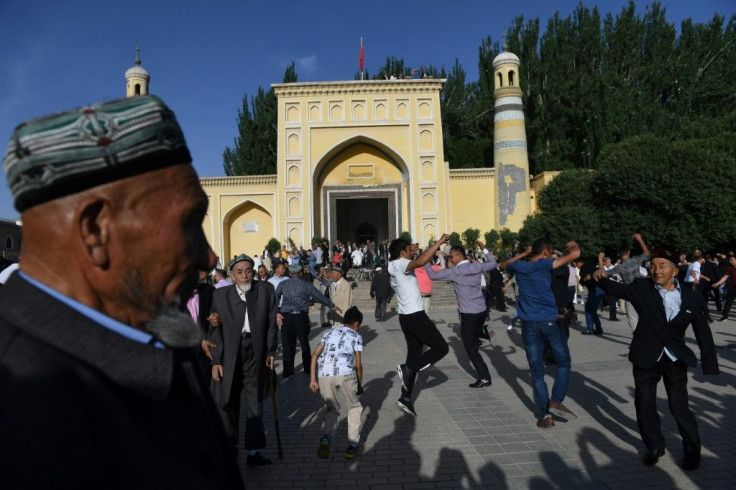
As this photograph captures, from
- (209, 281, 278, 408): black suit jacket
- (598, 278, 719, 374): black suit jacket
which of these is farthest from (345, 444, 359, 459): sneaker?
(598, 278, 719, 374): black suit jacket

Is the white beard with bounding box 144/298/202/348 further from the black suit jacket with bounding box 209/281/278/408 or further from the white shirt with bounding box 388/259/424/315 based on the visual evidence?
the white shirt with bounding box 388/259/424/315

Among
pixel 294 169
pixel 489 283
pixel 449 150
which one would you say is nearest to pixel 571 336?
pixel 489 283

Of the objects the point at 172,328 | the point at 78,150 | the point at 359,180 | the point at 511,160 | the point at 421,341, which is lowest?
the point at 421,341

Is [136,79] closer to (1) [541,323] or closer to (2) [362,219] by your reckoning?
(2) [362,219]

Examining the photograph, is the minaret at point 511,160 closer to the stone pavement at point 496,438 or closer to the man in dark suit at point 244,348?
the stone pavement at point 496,438

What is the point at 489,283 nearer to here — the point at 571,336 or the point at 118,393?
the point at 571,336

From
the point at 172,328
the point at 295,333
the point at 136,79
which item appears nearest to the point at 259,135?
the point at 136,79

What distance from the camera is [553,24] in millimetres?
30906

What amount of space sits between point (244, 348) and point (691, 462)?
403 centimetres

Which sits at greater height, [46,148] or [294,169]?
[294,169]

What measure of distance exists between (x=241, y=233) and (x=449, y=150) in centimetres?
1571

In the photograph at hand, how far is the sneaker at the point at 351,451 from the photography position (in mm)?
4520

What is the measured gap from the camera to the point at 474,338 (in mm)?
6926

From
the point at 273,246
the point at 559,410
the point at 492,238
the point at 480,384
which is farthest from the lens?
the point at 492,238
